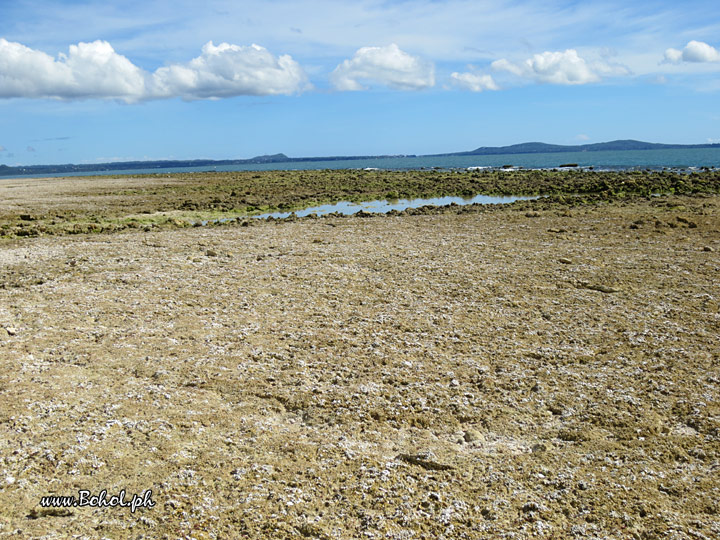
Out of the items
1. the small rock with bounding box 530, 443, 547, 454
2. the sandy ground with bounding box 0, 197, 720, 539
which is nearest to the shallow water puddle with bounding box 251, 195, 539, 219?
the sandy ground with bounding box 0, 197, 720, 539

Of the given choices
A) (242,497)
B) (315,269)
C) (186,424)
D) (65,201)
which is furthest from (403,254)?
(65,201)

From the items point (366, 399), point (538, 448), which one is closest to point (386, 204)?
point (366, 399)

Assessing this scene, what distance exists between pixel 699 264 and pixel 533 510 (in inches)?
575

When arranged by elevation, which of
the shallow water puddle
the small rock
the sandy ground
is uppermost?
the shallow water puddle

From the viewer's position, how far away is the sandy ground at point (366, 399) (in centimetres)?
630

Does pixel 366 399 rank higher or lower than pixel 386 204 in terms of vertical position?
→ lower

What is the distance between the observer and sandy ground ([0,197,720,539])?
6.30 m

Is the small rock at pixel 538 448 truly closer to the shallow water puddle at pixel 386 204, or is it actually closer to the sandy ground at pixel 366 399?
the sandy ground at pixel 366 399

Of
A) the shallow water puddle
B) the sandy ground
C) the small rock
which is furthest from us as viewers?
the shallow water puddle

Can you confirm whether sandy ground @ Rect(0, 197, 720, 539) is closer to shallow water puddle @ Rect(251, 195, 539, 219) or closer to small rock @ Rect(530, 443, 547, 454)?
small rock @ Rect(530, 443, 547, 454)

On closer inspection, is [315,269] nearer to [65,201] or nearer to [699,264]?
[699,264]

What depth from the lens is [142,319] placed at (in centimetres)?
1274

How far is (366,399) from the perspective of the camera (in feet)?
29.7

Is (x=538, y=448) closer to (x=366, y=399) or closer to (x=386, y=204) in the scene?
(x=366, y=399)
